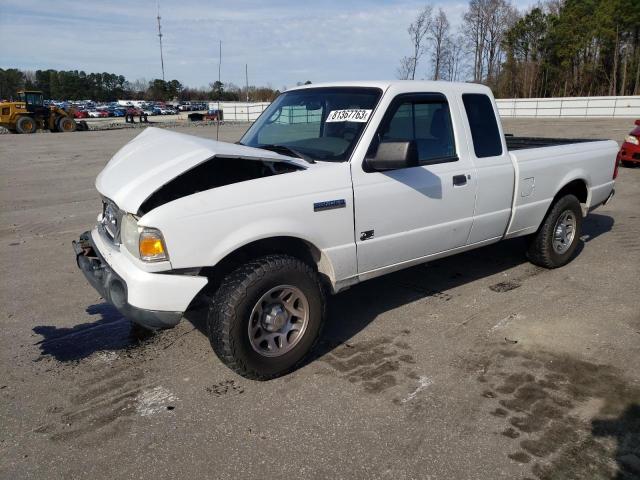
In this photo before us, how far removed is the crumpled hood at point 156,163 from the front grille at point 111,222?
13 centimetres

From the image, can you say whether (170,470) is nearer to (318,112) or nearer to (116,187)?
(116,187)

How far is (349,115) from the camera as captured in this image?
399 centimetres

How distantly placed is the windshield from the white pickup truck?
13mm

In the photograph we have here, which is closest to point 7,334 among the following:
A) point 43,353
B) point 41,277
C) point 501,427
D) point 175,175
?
point 43,353

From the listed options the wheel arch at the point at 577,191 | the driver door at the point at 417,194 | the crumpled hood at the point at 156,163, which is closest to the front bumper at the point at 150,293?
the crumpled hood at the point at 156,163

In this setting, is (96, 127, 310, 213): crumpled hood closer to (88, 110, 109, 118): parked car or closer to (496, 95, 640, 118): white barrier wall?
(496, 95, 640, 118): white barrier wall

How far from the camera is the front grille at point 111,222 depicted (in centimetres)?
353

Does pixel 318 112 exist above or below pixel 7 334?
above

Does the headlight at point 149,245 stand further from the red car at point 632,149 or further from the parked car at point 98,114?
the parked car at point 98,114

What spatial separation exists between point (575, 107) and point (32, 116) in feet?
131

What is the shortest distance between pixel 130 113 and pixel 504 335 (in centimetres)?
4568

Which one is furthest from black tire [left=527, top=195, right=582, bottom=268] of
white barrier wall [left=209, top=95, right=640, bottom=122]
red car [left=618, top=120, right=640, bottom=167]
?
white barrier wall [left=209, top=95, right=640, bottom=122]

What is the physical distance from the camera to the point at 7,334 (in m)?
4.22

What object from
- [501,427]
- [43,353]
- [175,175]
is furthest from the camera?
[43,353]
